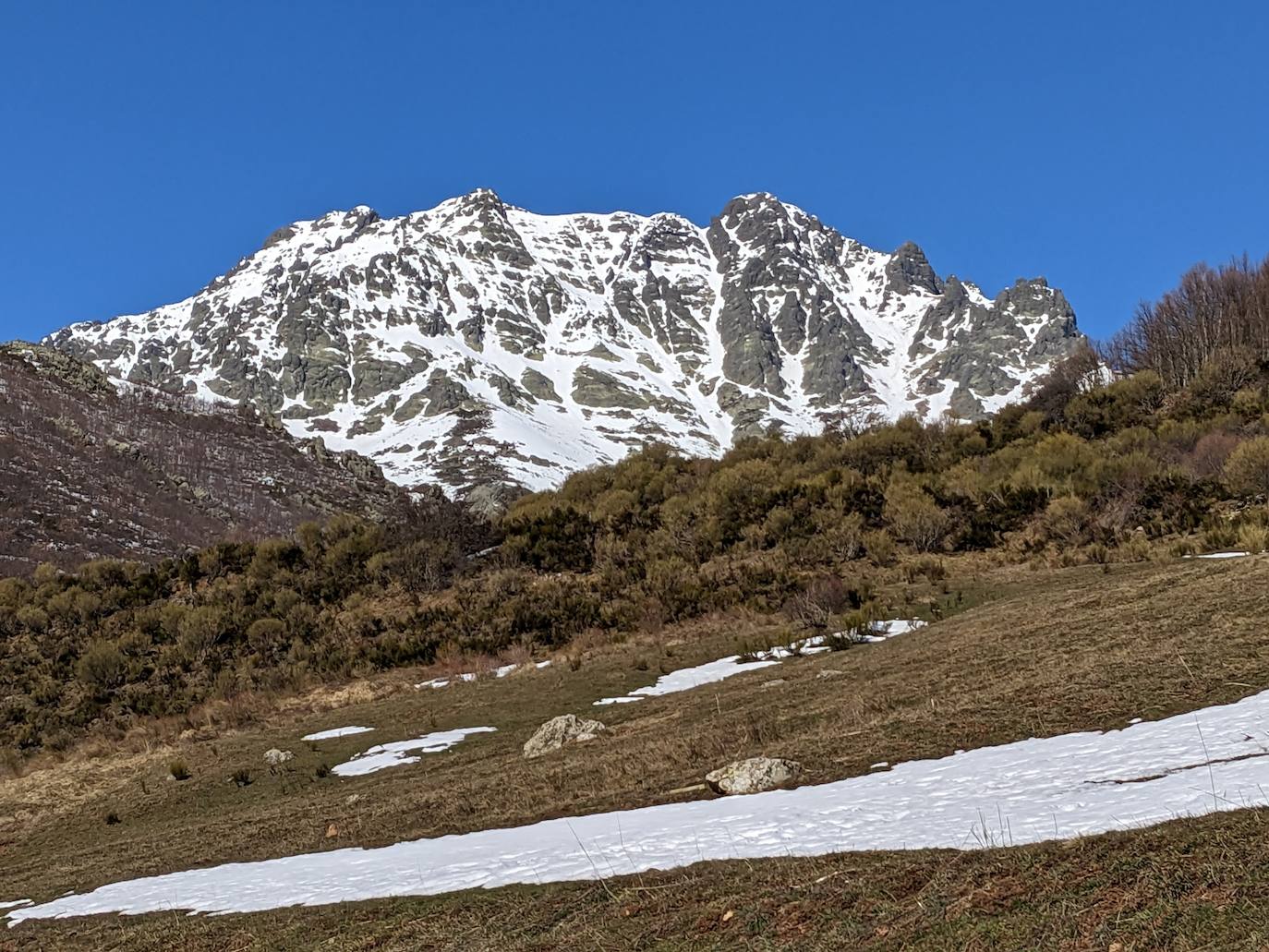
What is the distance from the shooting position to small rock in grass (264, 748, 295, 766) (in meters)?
15.9

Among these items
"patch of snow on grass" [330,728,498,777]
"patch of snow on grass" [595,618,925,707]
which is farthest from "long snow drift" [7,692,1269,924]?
"patch of snow on grass" [595,618,925,707]

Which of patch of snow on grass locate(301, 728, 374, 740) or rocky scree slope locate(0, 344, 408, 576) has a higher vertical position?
rocky scree slope locate(0, 344, 408, 576)

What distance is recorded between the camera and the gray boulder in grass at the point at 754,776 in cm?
845

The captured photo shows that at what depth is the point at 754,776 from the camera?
336 inches

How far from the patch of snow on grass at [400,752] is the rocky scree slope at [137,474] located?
27.0 m

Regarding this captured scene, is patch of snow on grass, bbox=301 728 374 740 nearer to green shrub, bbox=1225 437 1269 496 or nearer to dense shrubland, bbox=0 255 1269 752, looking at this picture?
dense shrubland, bbox=0 255 1269 752

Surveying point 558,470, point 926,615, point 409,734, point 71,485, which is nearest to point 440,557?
point 409,734

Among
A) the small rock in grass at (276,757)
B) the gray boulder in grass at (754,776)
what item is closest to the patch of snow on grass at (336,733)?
the small rock in grass at (276,757)

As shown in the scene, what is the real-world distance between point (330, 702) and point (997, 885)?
745 inches

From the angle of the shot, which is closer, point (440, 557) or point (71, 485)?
point (440, 557)

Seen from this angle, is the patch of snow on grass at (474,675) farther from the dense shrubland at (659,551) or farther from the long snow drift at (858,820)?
the long snow drift at (858,820)

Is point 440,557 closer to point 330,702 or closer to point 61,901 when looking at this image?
point 330,702

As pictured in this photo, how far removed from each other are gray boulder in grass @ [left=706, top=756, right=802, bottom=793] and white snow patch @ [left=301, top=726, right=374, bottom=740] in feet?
36.0

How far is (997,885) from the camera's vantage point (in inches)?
181
